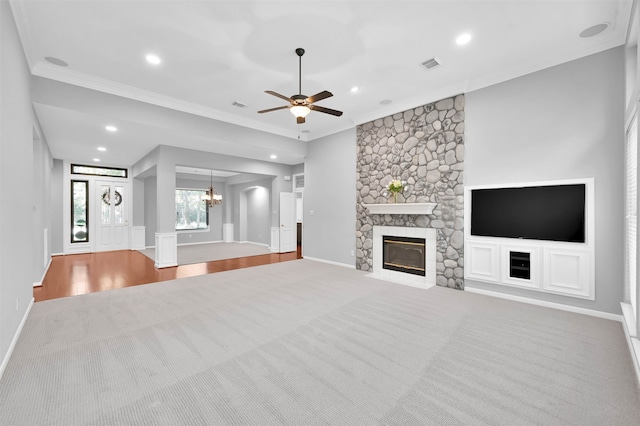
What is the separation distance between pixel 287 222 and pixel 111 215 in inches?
235

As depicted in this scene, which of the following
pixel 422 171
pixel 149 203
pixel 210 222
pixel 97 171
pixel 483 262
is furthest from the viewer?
pixel 210 222

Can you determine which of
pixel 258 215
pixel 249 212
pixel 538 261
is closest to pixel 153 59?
pixel 538 261

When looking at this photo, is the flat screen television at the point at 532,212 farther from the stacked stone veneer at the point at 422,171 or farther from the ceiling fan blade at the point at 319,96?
the ceiling fan blade at the point at 319,96

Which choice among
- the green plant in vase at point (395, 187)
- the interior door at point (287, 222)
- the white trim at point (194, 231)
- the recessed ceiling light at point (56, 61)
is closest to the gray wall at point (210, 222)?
the white trim at point (194, 231)

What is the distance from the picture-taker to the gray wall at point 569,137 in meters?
3.35

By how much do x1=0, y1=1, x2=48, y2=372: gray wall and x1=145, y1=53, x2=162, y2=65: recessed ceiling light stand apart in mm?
1204

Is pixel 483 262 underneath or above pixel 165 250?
above

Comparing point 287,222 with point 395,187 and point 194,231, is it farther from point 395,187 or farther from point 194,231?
point 395,187

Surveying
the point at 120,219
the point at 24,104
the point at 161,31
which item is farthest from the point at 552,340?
the point at 120,219

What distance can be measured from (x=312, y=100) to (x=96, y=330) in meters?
3.57

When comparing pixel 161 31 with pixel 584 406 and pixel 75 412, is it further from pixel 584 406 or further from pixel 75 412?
pixel 584 406

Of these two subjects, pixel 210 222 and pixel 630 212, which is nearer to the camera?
pixel 630 212

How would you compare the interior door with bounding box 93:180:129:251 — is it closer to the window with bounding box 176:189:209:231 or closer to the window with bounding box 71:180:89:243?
the window with bounding box 71:180:89:243

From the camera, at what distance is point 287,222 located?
30.9 feet
